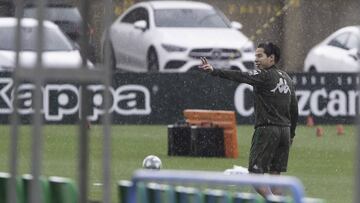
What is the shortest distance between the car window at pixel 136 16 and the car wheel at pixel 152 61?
72cm

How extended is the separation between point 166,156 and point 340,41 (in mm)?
9975

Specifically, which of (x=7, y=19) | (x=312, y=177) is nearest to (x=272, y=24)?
Answer: (x=7, y=19)

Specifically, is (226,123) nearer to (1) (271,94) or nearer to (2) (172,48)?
(1) (271,94)

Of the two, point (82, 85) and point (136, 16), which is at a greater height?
point (136, 16)

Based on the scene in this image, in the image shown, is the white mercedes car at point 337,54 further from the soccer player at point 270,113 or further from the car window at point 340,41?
the soccer player at point 270,113

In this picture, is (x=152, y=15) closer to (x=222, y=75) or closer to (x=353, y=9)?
(x=353, y=9)

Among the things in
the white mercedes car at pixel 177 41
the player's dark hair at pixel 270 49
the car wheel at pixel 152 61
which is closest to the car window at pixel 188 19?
the white mercedes car at pixel 177 41

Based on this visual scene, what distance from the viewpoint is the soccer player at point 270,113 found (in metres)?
13.8

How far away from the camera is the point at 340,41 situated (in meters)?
29.9

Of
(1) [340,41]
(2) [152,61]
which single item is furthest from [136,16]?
(1) [340,41]

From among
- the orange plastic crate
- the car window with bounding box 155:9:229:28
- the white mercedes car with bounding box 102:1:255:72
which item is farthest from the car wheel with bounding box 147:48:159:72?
the orange plastic crate

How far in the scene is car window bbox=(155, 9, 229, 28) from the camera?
30355 mm

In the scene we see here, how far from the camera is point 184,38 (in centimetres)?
2998

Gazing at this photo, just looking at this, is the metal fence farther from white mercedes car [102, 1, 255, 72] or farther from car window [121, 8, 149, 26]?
car window [121, 8, 149, 26]
